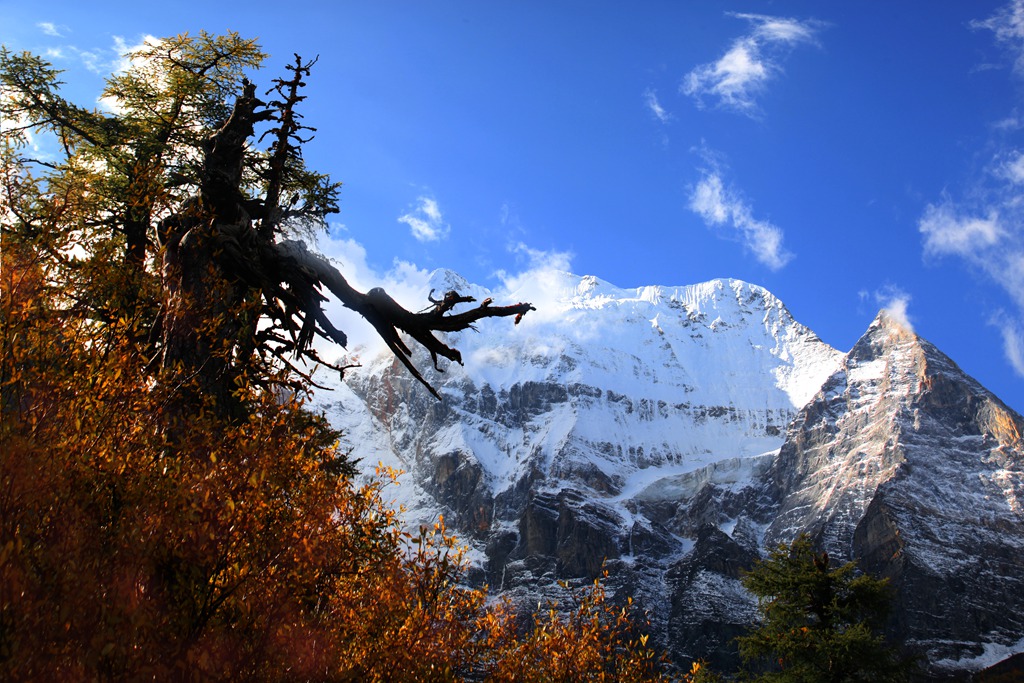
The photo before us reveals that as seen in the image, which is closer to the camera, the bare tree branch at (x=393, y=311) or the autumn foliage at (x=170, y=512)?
the autumn foliage at (x=170, y=512)

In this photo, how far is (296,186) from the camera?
13.9 metres

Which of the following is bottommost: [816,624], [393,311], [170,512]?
[170,512]

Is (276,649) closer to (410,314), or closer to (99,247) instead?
(410,314)

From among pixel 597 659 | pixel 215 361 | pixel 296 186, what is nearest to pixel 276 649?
pixel 215 361

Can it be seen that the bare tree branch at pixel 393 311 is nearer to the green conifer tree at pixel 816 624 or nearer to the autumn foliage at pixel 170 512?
the autumn foliage at pixel 170 512

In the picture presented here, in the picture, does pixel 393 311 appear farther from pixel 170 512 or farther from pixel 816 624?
pixel 816 624

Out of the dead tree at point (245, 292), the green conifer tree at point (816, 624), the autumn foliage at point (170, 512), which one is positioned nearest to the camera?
the autumn foliage at point (170, 512)

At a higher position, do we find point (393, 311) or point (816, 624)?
point (393, 311)

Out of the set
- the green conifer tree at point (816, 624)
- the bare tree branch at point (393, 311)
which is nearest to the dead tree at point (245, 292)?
the bare tree branch at point (393, 311)

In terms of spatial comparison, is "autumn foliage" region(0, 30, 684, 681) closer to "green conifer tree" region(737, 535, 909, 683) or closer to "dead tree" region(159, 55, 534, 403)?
"dead tree" region(159, 55, 534, 403)

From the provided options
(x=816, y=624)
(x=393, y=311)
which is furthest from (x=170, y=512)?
(x=816, y=624)

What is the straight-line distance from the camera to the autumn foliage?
5316mm

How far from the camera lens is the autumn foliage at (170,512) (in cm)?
532

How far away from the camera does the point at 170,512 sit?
6246mm
